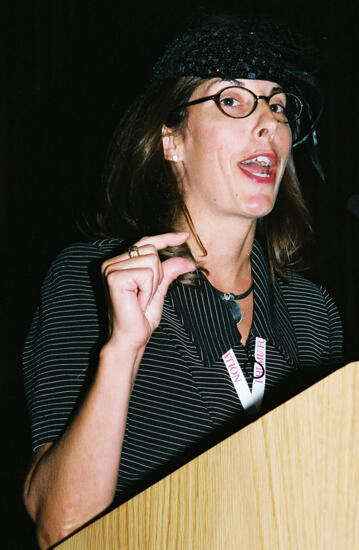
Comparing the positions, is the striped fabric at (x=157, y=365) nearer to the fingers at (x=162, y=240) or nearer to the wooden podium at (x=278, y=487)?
the fingers at (x=162, y=240)

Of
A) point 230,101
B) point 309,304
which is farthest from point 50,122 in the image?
point 309,304

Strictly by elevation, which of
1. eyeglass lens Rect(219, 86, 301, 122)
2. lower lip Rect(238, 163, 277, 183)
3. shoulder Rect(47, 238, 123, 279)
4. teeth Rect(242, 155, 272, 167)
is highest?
eyeglass lens Rect(219, 86, 301, 122)

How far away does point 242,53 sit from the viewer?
1.78m

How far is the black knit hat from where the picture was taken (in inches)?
70.2

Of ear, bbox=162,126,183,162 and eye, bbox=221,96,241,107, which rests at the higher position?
eye, bbox=221,96,241,107

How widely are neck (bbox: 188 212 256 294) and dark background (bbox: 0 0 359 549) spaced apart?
1109 mm

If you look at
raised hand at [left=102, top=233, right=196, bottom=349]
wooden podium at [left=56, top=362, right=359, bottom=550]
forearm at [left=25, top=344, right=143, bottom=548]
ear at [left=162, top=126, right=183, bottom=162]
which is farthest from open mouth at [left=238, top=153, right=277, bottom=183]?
wooden podium at [left=56, top=362, right=359, bottom=550]

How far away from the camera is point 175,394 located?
1499 millimetres

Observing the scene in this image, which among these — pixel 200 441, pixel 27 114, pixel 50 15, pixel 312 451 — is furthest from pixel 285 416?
pixel 50 15

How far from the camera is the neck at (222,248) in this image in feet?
5.97

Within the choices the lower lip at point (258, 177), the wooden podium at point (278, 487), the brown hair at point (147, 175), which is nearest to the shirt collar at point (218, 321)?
the brown hair at point (147, 175)

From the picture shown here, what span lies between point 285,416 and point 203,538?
0.21 meters

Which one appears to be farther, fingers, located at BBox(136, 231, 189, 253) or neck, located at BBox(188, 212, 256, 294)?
neck, located at BBox(188, 212, 256, 294)

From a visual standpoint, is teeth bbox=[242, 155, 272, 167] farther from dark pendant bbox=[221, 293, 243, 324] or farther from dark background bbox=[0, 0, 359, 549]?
dark background bbox=[0, 0, 359, 549]
